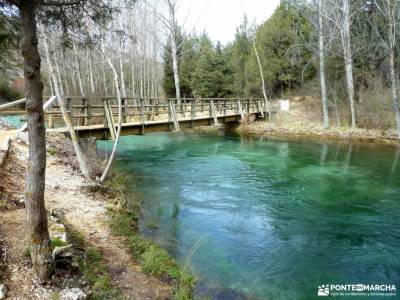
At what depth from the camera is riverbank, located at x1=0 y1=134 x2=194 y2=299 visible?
11.9 ft

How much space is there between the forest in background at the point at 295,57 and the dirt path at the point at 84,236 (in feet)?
18.1

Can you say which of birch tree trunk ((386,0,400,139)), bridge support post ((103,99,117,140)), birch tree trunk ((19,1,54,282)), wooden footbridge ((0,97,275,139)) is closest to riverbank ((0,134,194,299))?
birch tree trunk ((19,1,54,282))

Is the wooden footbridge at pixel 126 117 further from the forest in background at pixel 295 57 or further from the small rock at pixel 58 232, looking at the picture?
the small rock at pixel 58 232

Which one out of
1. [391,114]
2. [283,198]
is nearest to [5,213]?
[283,198]

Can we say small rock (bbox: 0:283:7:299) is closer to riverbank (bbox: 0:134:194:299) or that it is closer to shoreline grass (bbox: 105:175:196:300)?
riverbank (bbox: 0:134:194:299)

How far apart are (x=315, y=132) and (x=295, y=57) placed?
6.16 metres

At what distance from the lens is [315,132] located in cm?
2088

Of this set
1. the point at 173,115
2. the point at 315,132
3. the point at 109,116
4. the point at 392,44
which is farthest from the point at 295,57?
the point at 109,116

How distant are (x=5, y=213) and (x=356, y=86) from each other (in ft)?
72.5

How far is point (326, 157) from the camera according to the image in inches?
573

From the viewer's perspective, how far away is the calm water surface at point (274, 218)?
5141mm

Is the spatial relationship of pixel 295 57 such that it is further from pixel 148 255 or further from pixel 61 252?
pixel 61 252

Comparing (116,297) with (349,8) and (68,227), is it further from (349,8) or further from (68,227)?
(349,8)

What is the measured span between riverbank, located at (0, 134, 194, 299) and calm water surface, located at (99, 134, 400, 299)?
2.20 ft
